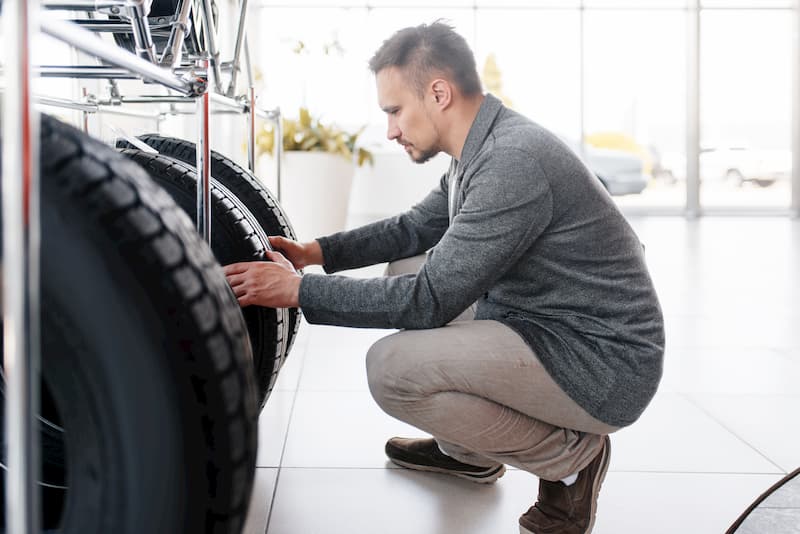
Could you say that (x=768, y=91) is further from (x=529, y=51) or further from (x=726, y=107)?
(x=529, y=51)

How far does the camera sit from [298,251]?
1.67 m

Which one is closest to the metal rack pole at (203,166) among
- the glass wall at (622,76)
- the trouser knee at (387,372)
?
the trouser knee at (387,372)

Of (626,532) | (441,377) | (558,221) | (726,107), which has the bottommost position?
(626,532)

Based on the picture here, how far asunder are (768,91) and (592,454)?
10.3 metres

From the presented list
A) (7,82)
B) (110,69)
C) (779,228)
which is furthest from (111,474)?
(779,228)

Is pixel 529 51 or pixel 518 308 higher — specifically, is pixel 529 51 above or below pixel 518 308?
above

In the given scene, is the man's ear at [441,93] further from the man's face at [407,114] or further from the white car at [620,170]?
the white car at [620,170]

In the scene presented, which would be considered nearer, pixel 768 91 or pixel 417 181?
pixel 417 181

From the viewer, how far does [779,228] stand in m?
8.48

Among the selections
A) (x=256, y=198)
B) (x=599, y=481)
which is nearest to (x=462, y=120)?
(x=256, y=198)

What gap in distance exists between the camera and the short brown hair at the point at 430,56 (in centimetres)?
154

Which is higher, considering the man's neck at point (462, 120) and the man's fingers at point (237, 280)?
the man's neck at point (462, 120)

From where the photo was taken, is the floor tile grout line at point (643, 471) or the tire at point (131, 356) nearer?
the tire at point (131, 356)

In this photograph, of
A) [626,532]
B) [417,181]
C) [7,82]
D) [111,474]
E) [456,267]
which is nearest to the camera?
[7,82]
